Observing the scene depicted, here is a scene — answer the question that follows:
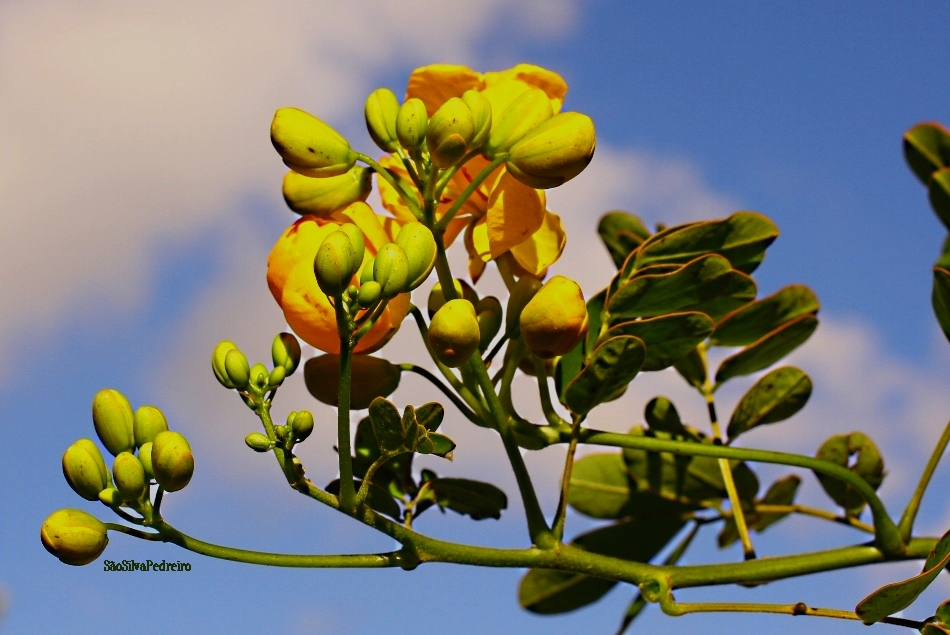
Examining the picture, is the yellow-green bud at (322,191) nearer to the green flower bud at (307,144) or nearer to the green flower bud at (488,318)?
the green flower bud at (307,144)

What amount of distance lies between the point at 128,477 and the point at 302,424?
195mm

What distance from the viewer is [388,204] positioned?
139cm

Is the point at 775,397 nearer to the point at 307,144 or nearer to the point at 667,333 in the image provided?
the point at 667,333

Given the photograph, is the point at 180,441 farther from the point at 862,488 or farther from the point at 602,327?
the point at 862,488

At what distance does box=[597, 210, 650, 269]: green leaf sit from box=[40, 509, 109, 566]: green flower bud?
1.06m

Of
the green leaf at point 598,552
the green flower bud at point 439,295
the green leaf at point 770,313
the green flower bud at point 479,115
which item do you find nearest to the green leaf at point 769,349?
the green leaf at point 770,313

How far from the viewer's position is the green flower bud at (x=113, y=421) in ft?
3.83

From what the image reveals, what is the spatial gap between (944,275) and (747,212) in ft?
0.93

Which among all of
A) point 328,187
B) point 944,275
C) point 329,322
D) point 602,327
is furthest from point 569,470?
point 944,275

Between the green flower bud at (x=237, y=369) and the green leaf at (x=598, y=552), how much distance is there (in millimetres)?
823

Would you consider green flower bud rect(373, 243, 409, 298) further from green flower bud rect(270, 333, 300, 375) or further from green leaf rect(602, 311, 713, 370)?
green leaf rect(602, 311, 713, 370)

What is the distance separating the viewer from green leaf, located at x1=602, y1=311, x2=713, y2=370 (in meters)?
1.35

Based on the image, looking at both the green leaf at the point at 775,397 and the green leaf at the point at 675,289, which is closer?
the green leaf at the point at 675,289

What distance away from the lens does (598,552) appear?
1.82 m
